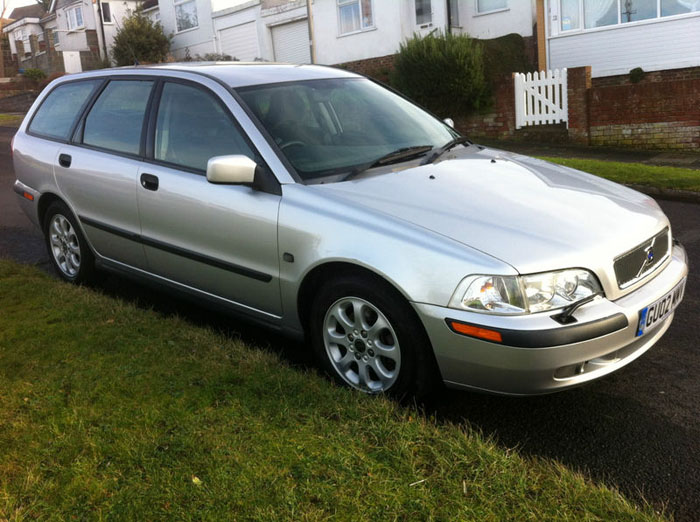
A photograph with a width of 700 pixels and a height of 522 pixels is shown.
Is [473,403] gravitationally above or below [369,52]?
below

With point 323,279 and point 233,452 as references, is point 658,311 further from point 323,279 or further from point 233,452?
point 233,452

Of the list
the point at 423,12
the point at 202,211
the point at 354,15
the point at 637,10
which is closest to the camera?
the point at 202,211

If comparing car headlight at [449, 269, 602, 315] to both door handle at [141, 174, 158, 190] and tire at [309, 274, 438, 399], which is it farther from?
door handle at [141, 174, 158, 190]

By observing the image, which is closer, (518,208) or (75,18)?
(518,208)

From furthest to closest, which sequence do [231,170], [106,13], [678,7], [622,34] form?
[106,13] → [622,34] → [678,7] → [231,170]

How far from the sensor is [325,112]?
15.0 ft

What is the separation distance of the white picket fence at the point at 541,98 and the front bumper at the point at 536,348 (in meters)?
13.1

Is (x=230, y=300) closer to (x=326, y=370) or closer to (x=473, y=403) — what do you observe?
Result: (x=326, y=370)

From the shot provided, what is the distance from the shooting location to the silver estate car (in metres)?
3.25

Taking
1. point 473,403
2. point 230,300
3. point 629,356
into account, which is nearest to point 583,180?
point 629,356

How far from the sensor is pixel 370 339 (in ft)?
11.9

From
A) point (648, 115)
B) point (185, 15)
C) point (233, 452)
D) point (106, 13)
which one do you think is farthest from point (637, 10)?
point (106, 13)

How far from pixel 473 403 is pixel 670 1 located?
659 inches

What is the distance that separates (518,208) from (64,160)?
3.54m
